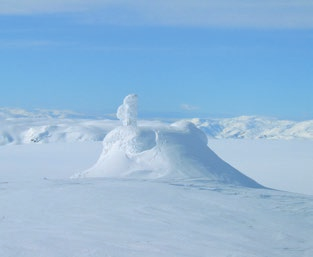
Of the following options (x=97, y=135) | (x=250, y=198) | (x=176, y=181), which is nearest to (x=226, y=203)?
(x=250, y=198)

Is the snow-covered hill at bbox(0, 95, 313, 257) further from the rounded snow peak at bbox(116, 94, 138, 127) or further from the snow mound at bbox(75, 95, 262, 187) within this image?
the rounded snow peak at bbox(116, 94, 138, 127)

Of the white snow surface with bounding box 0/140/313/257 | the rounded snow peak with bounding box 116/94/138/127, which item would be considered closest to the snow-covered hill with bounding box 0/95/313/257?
the white snow surface with bounding box 0/140/313/257

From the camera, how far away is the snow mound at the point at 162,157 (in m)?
13.8

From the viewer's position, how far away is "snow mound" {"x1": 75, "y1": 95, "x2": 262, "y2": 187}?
13.8 m

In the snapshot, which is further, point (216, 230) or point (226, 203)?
point (226, 203)

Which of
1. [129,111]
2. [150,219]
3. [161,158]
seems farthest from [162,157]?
[150,219]

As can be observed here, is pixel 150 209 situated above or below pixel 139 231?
above

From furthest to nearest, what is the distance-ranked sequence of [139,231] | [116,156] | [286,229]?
1. [116,156]
2. [286,229]
3. [139,231]

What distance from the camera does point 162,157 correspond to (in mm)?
14297

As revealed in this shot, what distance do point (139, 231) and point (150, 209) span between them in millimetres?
1583

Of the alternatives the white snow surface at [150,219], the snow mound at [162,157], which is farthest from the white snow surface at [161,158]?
the white snow surface at [150,219]

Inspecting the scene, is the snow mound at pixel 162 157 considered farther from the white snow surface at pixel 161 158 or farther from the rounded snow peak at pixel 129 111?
the rounded snow peak at pixel 129 111

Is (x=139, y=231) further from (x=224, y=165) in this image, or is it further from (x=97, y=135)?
(x=97, y=135)

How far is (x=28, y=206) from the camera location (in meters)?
9.13
